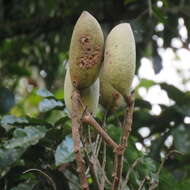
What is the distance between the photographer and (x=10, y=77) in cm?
257

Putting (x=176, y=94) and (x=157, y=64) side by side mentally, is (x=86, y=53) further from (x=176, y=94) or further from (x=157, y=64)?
(x=157, y=64)

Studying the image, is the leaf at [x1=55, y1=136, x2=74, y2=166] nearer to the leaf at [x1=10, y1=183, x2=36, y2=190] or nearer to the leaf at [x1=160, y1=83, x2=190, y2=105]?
the leaf at [x1=10, y1=183, x2=36, y2=190]

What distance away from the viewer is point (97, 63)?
1.04 meters

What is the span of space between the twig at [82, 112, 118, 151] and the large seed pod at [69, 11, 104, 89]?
0.27ft

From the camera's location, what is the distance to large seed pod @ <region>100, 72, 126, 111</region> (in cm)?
108

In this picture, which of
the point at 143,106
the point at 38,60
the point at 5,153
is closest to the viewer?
the point at 5,153

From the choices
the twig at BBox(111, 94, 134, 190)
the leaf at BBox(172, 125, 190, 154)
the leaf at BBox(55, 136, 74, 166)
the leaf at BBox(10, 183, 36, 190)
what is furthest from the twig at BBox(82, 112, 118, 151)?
the leaf at BBox(172, 125, 190, 154)

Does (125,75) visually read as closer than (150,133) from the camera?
Yes

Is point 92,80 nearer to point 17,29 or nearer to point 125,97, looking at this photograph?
point 125,97

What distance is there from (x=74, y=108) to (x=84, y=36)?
141 millimetres

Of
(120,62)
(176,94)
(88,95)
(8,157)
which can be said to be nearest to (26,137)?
(8,157)

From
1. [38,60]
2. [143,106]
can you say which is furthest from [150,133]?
[38,60]

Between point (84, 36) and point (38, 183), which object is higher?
point (84, 36)

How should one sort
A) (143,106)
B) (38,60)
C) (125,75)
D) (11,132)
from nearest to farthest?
1. (125,75)
2. (11,132)
3. (143,106)
4. (38,60)
